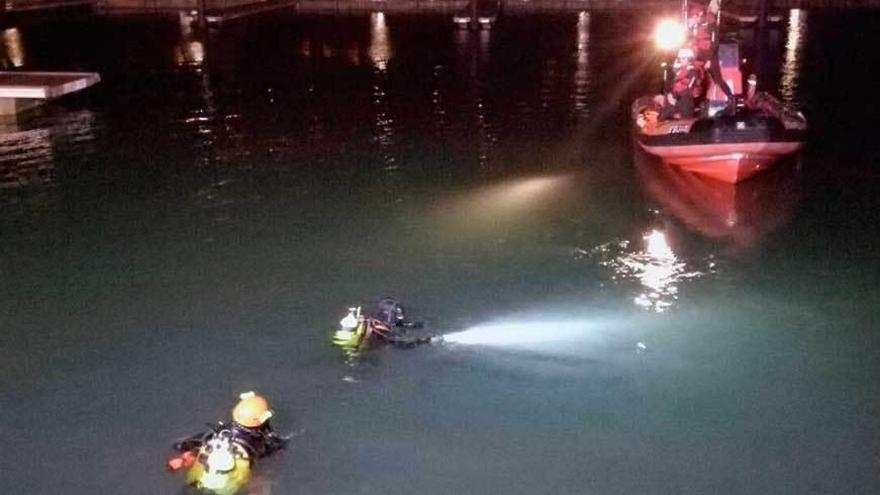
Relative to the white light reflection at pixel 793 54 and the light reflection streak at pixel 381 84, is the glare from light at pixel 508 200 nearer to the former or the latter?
the light reflection streak at pixel 381 84

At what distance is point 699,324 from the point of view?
25.2 feet

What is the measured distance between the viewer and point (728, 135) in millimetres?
10367

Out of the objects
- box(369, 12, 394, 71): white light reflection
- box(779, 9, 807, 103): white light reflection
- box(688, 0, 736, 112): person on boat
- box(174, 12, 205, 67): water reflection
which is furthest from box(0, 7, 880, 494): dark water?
box(174, 12, 205, 67): water reflection

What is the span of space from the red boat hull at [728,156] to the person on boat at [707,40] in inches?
19.9

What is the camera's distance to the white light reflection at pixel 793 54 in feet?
53.4

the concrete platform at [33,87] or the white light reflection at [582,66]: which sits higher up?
the concrete platform at [33,87]

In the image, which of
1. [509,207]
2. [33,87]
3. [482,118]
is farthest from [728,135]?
[33,87]

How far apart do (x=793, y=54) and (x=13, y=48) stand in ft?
55.9

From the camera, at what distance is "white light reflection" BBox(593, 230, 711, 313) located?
26.9ft

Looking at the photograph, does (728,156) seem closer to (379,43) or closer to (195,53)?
(379,43)

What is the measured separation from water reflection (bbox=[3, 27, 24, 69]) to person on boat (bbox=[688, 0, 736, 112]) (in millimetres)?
14349

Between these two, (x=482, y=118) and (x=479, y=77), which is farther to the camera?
(x=479, y=77)

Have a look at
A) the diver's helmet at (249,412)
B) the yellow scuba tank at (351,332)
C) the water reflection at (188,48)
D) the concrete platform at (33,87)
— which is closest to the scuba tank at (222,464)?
the diver's helmet at (249,412)

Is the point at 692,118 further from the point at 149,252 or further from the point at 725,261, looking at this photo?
the point at 149,252
